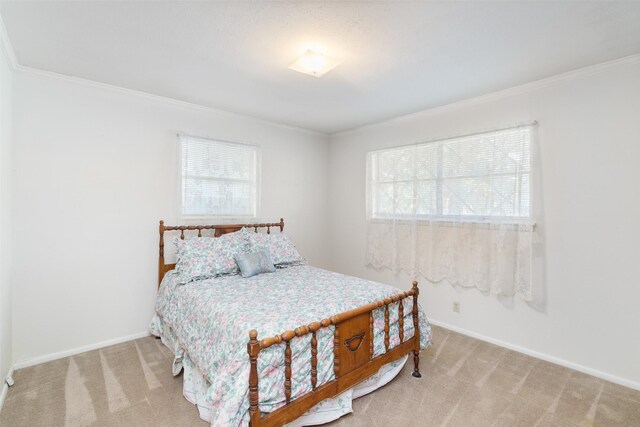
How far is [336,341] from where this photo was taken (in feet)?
6.19

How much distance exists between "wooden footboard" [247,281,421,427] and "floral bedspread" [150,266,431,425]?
0.04 m

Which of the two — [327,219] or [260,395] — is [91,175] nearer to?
[260,395]

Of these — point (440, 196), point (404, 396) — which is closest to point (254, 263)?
point (404, 396)

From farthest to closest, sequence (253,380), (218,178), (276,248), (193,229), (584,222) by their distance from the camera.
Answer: (218,178) < (276,248) < (193,229) < (584,222) < (253,380)

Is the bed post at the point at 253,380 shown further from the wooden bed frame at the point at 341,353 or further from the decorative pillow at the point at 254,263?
the decorative pillow at the point at 254,263

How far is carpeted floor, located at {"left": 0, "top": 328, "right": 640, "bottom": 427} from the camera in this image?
1.92 metres

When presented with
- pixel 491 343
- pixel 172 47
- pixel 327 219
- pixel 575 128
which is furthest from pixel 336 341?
pixel 327 219

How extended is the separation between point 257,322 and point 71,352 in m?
2.09

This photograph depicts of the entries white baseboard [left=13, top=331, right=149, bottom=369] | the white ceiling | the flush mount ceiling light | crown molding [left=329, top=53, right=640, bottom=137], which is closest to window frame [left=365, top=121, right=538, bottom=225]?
crown molding [left=329, top=53, right=640, bottom=137]

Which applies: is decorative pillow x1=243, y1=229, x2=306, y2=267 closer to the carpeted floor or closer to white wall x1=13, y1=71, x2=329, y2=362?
white wall x1=13, y1=71, x2=329, y2=362

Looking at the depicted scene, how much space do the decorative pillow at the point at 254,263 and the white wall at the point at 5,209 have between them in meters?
1.66

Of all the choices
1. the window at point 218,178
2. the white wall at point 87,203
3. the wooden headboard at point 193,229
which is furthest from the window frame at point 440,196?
the white wall at point 87,203

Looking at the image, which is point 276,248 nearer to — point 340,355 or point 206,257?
point 206,257

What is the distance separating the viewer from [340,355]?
1.90 meters
